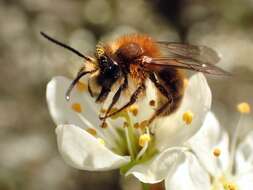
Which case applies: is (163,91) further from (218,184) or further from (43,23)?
(43,23)

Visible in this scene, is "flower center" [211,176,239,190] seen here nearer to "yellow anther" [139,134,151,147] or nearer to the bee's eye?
"yellow anther" [139,134,151,147]

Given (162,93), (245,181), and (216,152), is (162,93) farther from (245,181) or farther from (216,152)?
(245,181)

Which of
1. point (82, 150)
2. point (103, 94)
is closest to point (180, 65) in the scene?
point (103, 94)

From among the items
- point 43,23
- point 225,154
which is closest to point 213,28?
point 43,23

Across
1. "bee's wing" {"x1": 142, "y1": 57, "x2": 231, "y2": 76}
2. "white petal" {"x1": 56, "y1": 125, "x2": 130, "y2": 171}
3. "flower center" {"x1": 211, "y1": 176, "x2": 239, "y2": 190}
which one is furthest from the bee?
"flower center" {"x1": 211, "y1": 176, "x2": 239, "y2": 190}

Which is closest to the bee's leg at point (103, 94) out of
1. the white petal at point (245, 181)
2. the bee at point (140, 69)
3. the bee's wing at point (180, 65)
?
the bee at point (140, 69)
